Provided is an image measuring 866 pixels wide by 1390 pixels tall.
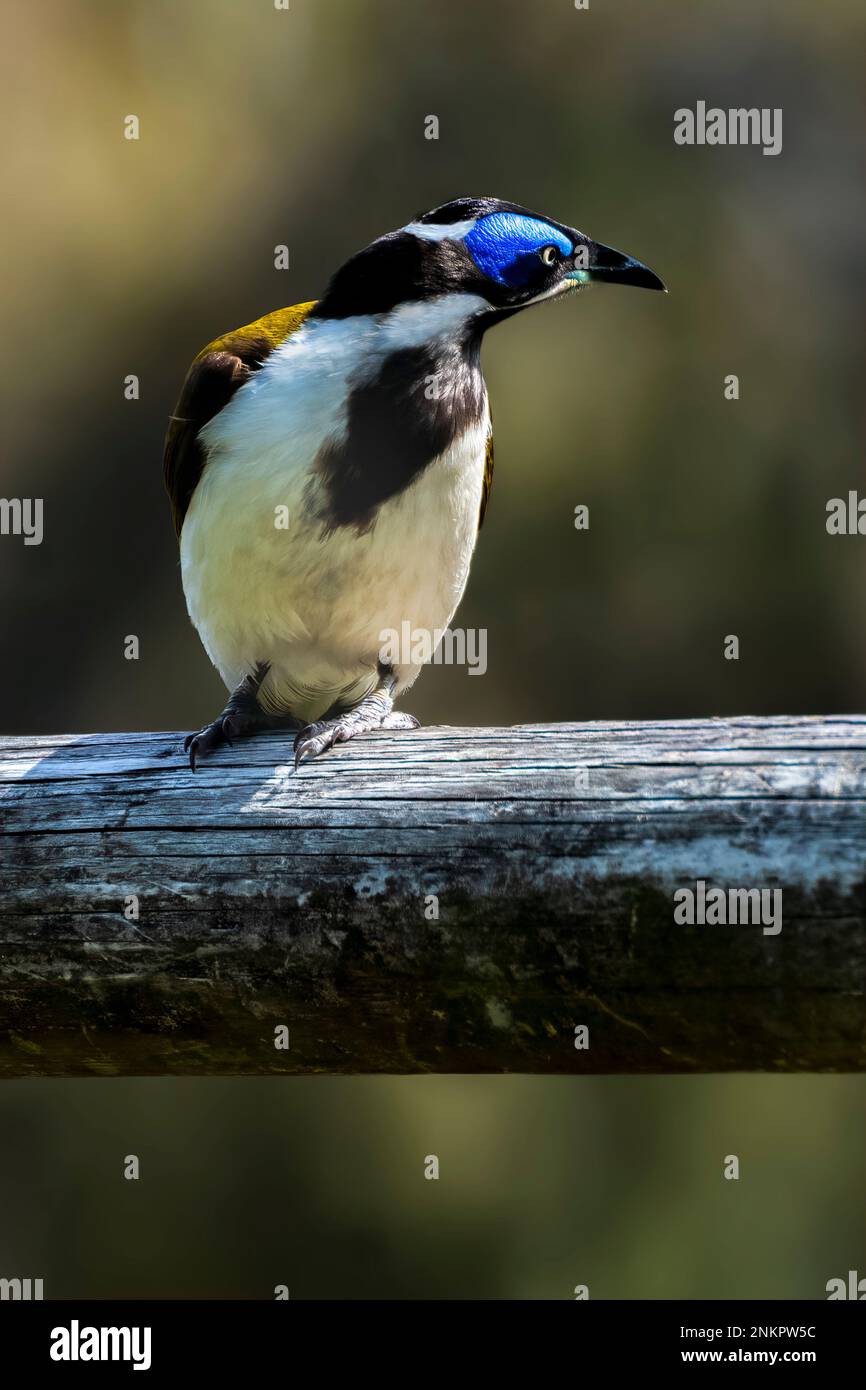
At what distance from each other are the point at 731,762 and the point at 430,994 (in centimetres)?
50

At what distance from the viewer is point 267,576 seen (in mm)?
3023

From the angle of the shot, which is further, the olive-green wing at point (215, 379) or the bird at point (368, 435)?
the olive-green wing at point (215, 379)

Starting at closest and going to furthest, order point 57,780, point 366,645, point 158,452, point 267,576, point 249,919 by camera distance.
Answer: point 249,919 < point 57,780 < point 267,576 < point 366,645 < point 158,452

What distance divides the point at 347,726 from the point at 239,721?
0.42 metres

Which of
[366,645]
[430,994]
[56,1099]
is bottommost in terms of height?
[56,1099]

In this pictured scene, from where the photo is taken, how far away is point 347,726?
2.66 meters

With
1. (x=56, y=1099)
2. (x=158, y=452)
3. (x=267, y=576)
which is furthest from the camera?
(x=158, y=452)

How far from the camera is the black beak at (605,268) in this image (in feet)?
9.97

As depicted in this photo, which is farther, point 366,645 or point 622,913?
point 366,645

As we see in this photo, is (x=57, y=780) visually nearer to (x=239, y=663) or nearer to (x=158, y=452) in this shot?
(x=239, y=663)

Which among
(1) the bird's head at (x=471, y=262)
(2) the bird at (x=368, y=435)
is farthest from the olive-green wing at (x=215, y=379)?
(1) the bird's head at (x=471, y=262)

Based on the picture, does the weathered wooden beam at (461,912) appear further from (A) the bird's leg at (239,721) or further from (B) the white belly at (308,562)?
(B) the white belly at (308,562)

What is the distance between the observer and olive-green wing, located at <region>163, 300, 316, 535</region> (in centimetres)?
319

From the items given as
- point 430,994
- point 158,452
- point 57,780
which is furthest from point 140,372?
point 430,994
